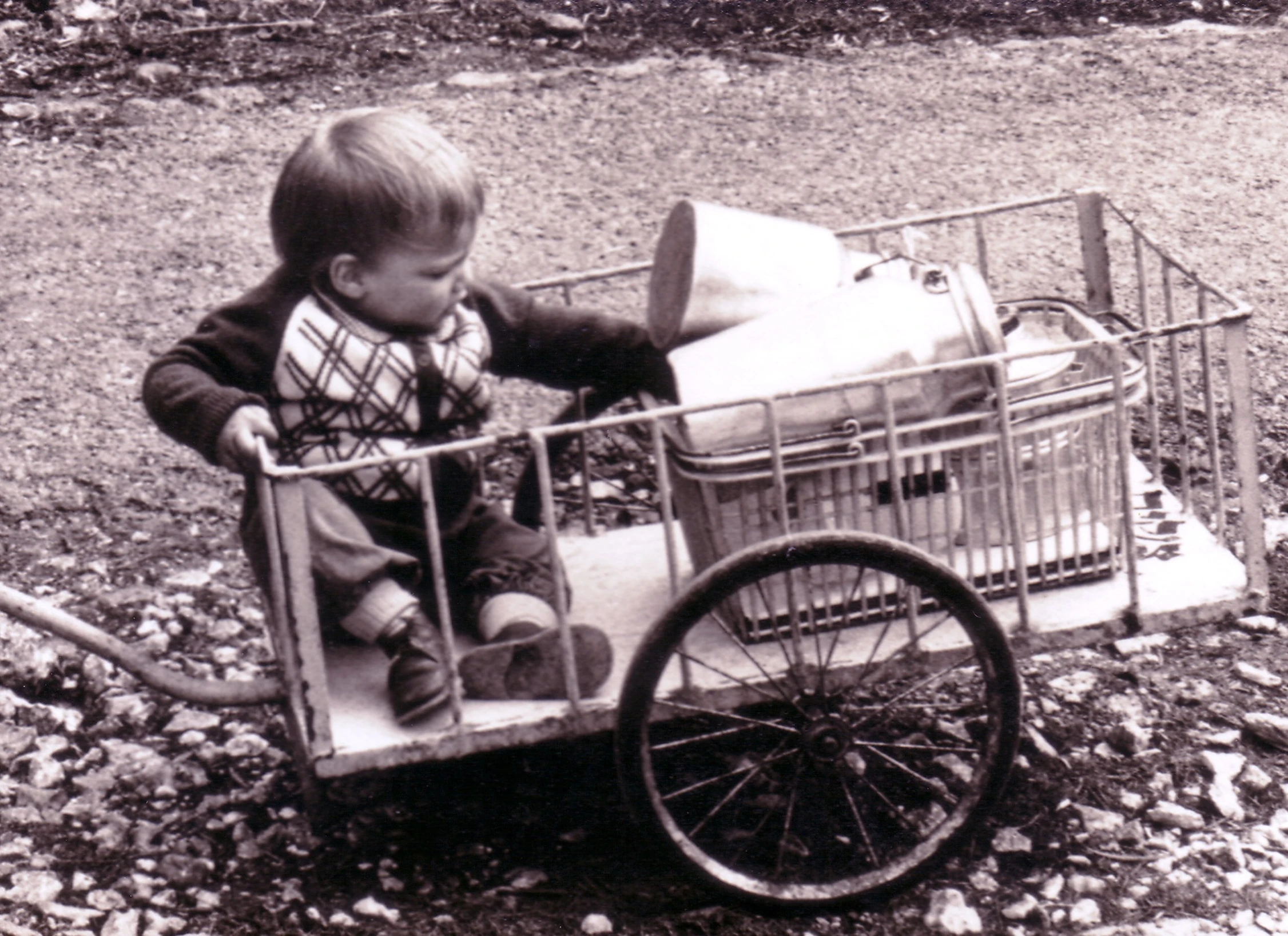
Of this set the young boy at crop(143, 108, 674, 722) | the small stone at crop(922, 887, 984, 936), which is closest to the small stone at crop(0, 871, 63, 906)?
the young boy at crop(143, 108, 674, 722)

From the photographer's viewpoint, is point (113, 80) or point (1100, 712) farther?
point (113, 80)

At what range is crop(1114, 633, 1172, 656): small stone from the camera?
11.0 feet

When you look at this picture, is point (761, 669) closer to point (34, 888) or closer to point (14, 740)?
point (34, 888)

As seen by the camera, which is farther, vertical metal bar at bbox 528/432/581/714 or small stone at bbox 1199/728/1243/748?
small stone at bbox 1199/728/1243/748

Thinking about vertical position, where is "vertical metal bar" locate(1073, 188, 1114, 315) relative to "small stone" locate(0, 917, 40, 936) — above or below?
above

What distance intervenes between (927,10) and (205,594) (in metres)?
3.80

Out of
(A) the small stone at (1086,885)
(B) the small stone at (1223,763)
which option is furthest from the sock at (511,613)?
(B) the small stone at (1223,763)

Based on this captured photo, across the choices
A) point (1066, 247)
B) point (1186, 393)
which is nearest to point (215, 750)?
point (1186, 393)

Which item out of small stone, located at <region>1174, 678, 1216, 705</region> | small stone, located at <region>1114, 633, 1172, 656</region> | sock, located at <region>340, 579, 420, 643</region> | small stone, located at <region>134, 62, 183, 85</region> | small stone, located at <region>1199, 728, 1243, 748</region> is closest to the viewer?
sock, located at <region>340, 579, 420, 643</region>

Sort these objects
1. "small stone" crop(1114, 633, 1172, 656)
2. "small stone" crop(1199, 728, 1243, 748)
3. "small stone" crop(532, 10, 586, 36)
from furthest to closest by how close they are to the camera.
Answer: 1. "small stone" crop(532, 10, 586, 36)
2. "small stone" crop(1114, 633, 1172, 656)
3. "small stone" crop(1199, 728, 1243, 748)

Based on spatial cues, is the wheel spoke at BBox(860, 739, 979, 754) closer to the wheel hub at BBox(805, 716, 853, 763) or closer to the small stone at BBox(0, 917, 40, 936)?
the wheel hub at BBox(805, 716, 853, 763)

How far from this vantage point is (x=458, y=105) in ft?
18.7

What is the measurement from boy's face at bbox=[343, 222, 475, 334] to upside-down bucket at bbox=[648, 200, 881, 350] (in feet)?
1.02

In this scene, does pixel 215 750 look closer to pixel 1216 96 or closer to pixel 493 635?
pixel 493 635
